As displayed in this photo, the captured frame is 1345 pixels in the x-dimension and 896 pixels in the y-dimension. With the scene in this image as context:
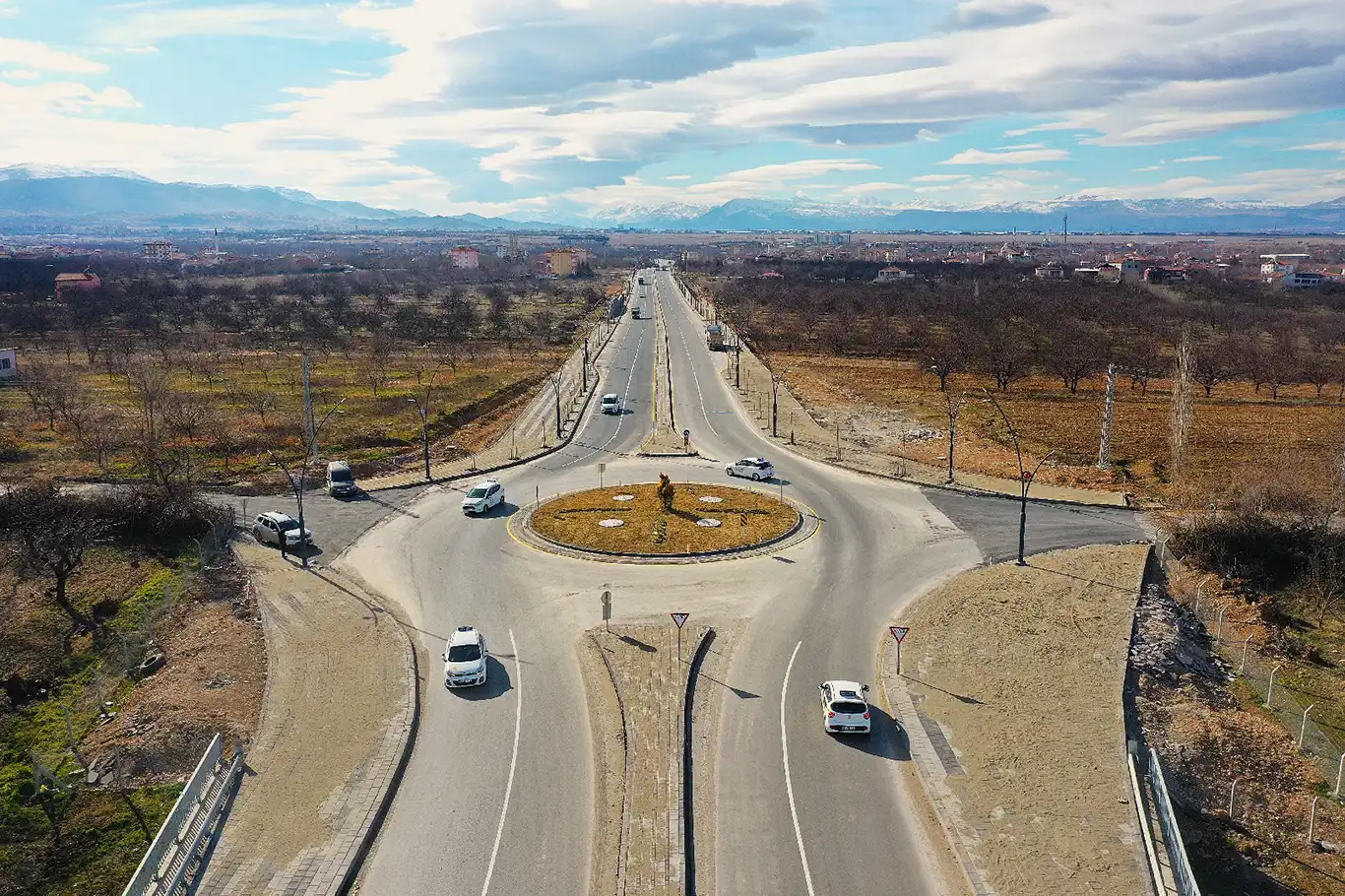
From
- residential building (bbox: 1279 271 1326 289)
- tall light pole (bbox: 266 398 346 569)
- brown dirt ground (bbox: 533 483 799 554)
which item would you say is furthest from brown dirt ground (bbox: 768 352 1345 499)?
residential building (bbox: 1279 271 1326 289)

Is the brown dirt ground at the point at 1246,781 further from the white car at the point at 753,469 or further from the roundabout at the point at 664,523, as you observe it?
the white car at the point at 753,469

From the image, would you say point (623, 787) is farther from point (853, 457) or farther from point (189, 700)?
point (853, 457)

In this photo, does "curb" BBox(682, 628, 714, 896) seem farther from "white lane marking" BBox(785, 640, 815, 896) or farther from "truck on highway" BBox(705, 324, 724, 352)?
"truck on highway" BBox(705, 324, 724, 352)

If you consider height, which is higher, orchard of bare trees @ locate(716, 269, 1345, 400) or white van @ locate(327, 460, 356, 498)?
orchard of bare trees @ locate(716, 269, 1345, 400)

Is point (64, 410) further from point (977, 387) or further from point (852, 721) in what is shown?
point (977, 387)

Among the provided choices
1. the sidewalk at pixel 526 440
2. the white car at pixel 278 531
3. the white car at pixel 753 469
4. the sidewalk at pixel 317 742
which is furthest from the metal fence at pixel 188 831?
the white car at pixel 753 469

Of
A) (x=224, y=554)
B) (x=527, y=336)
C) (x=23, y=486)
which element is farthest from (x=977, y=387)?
(x=23, y=486)

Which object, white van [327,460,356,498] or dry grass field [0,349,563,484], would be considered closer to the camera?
white van [327,460,356,498]
